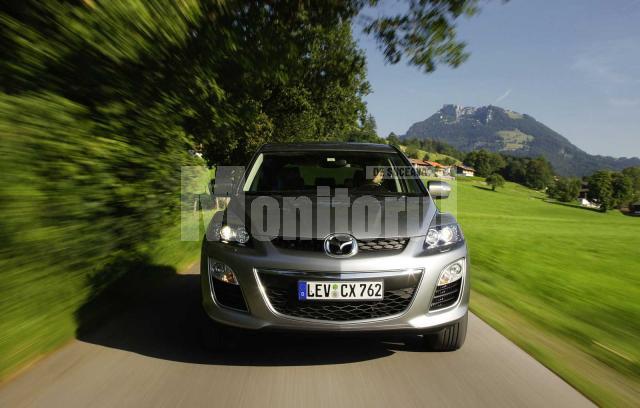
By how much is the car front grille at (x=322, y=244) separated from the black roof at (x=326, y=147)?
182 centimetres

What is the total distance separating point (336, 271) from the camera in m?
3.24

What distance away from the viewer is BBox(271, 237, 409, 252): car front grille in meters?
3.34

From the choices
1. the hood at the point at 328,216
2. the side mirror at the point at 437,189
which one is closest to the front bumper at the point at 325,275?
the hood at the point at 328,216

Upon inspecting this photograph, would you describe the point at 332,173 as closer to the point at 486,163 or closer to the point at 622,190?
the point at 622,190

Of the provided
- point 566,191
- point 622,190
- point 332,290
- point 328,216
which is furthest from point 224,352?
point 566,191

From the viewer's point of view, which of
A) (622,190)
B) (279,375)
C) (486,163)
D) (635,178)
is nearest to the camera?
(279,375)

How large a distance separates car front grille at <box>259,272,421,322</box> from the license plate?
3cm

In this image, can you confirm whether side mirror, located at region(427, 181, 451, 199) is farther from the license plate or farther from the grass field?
the license plate

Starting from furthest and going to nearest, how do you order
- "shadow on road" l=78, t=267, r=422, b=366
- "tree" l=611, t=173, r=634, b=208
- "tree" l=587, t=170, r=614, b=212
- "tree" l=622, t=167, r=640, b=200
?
"tree" l=622, t=167, r=640, b=200 < "tree" l=611, t=173, r=634, b=208 < "tree" l=587, t=170, r=614, b=212 < "shadow on road" l=78, t=267, r=422, b=366

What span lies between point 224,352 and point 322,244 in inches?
42.3

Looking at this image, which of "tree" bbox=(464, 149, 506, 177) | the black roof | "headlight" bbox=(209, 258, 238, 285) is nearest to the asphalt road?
"headlight" bbox=(209, 258, 238, 285)

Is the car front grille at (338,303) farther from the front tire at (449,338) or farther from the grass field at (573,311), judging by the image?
the grass field at (573,311)

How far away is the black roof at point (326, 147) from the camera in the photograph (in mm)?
5070

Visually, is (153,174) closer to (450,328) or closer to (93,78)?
(93,78)
